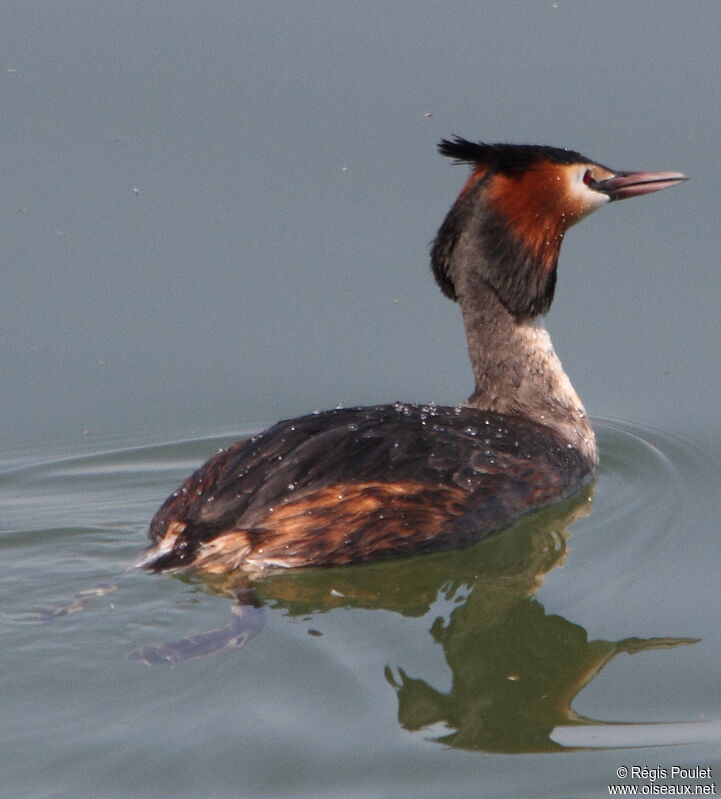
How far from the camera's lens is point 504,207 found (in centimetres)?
773

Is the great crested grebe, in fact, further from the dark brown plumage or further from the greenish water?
A: the greenish water

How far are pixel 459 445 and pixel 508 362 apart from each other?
1.10 meters

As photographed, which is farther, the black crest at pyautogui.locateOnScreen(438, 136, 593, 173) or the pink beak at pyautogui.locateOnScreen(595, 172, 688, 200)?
the pink beak at pyautogui.locateOnScreen(595, 172, 688, 200)

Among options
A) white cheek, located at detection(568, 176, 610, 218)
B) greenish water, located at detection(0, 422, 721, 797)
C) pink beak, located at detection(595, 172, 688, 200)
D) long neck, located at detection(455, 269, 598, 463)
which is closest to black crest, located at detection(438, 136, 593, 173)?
white cheek, located at detection(568, 176, 610, 218)

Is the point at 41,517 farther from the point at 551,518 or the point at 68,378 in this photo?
the point at 551,518

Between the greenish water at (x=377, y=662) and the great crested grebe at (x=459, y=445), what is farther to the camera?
the great crested grebe at (x=459, y=445)

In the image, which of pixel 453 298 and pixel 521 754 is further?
pixel 453 298

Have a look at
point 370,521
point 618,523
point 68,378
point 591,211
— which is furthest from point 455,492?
point 68,378

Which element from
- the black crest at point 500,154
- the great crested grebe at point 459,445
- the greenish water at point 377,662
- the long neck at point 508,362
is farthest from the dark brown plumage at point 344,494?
the black crest at point 500,154

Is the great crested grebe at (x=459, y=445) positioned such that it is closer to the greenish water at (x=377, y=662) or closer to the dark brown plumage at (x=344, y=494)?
the dark brown plumage at (x=344, y=494)

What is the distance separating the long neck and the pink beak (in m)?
0.75

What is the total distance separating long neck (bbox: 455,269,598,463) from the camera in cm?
789

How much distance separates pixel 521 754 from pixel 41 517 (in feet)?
9.59

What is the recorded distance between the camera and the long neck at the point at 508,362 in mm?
7895
